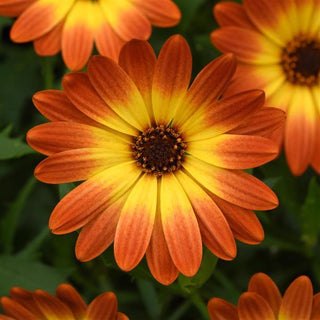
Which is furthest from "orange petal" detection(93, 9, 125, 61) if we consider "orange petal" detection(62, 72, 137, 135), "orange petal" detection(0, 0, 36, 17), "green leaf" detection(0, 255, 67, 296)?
"green leaf" detection(0, 255, 67, 296)

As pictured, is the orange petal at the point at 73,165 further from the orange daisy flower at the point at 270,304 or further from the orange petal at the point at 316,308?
the orange petal at the point at 316,308

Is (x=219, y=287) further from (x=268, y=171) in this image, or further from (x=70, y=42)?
(x=70, y=42)

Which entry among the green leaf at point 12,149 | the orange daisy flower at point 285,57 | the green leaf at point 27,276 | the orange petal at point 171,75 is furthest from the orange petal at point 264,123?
the green leaf at point 27,276

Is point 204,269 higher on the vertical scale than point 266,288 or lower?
higher

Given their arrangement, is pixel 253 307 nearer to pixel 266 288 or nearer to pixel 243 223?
pixel 266 288

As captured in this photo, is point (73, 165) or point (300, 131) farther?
point (300, 131)

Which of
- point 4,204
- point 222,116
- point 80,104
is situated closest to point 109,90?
point 80,104

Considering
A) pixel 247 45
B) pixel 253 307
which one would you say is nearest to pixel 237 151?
pixel 253 307
